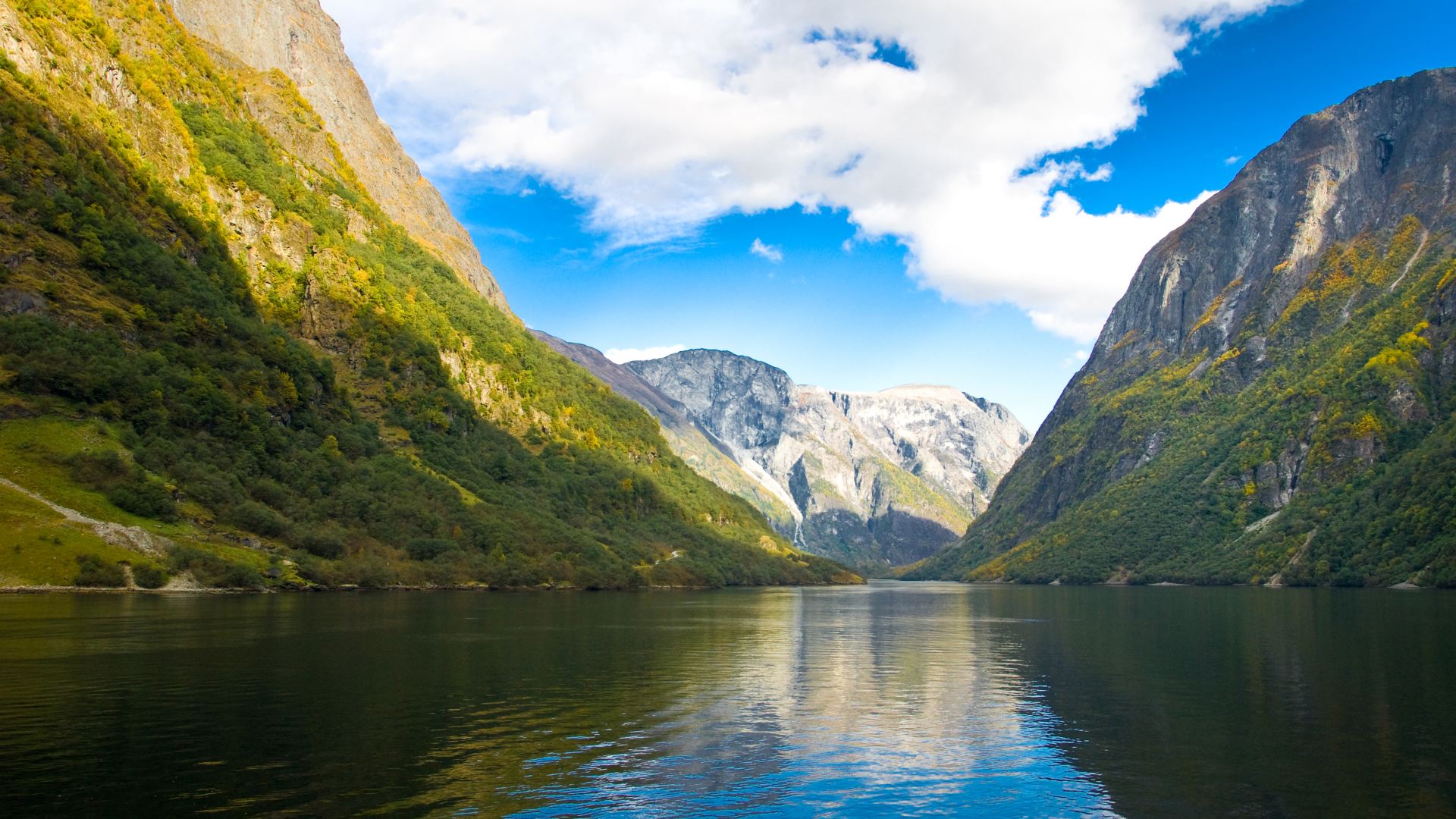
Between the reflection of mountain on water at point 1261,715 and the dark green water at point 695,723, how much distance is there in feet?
0.69

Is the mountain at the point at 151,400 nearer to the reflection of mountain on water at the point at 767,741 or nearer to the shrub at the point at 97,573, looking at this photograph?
the shrub at the point at 97,573

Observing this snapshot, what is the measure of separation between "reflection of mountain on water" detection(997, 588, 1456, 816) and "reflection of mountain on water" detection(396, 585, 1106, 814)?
250 centimetres

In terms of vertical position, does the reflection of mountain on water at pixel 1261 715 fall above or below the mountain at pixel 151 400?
below

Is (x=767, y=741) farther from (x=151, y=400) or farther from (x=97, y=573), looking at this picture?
(x=151, y=400)

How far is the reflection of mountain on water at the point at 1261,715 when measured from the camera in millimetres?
30078

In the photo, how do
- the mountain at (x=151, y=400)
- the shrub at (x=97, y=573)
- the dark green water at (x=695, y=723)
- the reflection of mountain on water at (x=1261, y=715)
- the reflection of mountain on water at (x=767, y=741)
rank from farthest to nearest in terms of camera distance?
the mountain at (x=151, y=400) < the shrub at (x=97, y=573) < the reflection of mountain on water at (x=1261, y=715) < the reflection of mountain on water at (x=767, y=741) < the dark green water at (x=695, y=723)

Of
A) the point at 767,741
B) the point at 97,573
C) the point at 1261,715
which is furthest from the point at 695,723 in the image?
the point at 97,573

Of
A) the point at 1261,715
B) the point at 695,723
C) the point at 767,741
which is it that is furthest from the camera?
the point at 1261,715

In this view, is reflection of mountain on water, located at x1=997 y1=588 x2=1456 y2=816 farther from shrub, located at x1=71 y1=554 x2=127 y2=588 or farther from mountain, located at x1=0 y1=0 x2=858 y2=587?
mountain, located at x1=0 y1=0 x2=858 y2=587

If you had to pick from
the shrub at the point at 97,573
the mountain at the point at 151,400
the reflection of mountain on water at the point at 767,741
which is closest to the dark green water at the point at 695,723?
the reflection of mountain on water at the point at 767,741

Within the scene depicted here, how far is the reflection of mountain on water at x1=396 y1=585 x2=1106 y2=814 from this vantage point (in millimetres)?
29812

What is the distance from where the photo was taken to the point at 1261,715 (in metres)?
44.2

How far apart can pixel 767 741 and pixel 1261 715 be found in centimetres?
2408

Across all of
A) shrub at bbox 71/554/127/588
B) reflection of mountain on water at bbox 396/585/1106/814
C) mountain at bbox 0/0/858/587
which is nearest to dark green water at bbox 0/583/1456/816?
reflection of mountain on water at bbox 396/585/1106/814
